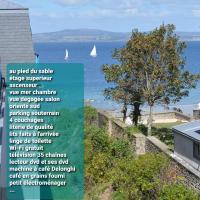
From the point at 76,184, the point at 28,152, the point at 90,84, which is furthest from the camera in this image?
the point at 90,84

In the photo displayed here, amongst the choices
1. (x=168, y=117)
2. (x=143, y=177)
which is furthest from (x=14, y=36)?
(x=168, y=117)

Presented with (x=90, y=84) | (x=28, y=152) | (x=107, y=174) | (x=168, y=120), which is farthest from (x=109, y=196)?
(x=90, y=84)

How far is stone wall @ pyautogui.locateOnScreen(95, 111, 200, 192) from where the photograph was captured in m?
15.5

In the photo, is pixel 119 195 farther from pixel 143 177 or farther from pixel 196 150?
pixel 196 150

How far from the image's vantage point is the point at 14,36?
14023mm

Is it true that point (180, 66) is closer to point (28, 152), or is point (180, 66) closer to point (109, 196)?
point (109, 196)

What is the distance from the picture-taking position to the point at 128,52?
2447 cm

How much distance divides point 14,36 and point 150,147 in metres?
8.37

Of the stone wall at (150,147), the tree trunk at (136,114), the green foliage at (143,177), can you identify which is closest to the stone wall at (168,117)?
the tree trunk at (136,114)

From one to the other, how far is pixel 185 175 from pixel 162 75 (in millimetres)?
8776

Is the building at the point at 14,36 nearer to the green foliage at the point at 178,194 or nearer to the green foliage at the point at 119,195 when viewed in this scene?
the green foliage at the point at 178,194

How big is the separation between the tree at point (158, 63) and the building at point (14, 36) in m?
9.99

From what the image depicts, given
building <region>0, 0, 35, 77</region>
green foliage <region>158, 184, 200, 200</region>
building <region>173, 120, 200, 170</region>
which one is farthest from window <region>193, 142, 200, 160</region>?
building <region>0, 0, 35, 77</region>

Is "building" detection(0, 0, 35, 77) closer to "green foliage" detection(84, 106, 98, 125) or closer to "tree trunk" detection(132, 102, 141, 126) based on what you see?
"tree trunk" detection(132, 102, 141, 126)
